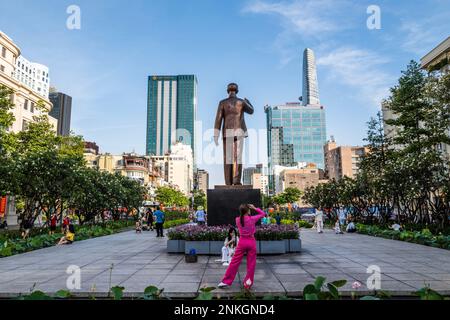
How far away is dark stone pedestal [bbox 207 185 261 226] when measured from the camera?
38.7 feet

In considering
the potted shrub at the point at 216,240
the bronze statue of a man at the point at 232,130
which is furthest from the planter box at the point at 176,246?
the bronze statue of a man at the point at 232,130

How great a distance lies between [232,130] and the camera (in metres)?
12.7

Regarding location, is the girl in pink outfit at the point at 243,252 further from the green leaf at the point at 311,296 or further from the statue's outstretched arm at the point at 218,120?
the statue's outstretched arm at the point at 218,120

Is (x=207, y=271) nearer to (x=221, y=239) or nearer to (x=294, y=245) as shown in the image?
(x=221, y=239)

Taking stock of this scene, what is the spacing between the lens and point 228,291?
21.0 ft

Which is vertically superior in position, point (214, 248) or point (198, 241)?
point (198, 241)

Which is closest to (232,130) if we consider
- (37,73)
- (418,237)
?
(418,237)

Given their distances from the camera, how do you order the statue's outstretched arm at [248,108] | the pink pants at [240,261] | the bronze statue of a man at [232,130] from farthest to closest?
the statue's outstretched arm at [248,108] → the bronze statue of a man at [232,130] → the pink pants at [240,261]

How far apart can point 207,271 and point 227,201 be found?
12.2ft

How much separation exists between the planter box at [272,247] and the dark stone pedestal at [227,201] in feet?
4.52

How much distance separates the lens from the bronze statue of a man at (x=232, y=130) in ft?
41.0
